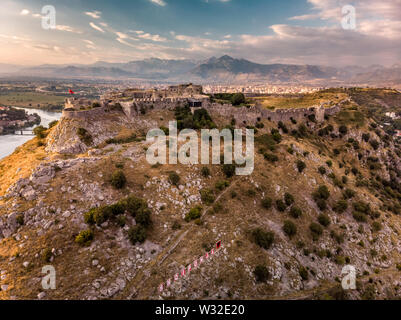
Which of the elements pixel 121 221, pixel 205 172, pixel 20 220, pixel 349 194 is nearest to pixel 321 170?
pixel 349 194

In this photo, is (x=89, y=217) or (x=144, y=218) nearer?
(x=89, y=217)

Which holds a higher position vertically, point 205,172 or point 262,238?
point 205,172

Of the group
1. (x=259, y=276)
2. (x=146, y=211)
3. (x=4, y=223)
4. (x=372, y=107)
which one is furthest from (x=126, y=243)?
(x=372, y=107)

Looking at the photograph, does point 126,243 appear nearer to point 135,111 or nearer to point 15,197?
point 15,197

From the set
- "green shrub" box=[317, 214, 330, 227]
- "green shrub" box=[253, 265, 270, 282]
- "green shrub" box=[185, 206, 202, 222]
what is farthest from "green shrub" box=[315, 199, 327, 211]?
"green shrub" box=[185, 206, 202, 222]

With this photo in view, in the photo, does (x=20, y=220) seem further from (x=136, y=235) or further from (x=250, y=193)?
(x=250, y=193)

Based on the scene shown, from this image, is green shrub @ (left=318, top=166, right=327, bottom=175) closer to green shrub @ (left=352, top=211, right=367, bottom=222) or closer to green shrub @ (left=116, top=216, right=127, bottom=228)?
green shrub @ (left=352, top=211, right=367, bottom=222)
